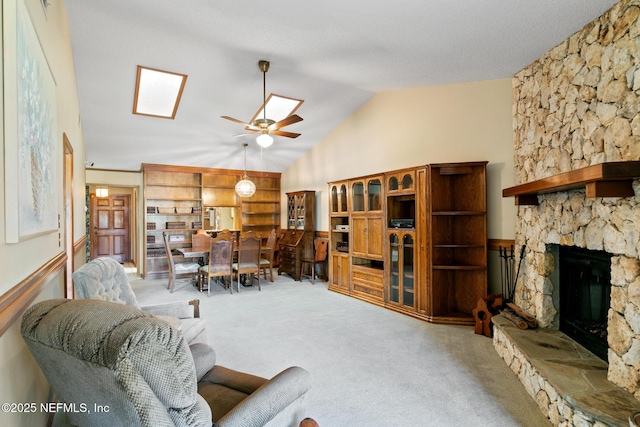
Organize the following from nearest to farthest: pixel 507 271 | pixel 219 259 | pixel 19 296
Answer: pixel 19 296 → pixel 507 271 → pixel 219 259

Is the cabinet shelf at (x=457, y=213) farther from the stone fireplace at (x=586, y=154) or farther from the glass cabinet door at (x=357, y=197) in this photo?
the glass cabinet door at (x=357, y=197)

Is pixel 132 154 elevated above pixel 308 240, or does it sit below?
above

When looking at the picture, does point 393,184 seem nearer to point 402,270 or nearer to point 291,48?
point 402,270

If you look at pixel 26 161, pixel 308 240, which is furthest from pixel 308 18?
pixel 308 240

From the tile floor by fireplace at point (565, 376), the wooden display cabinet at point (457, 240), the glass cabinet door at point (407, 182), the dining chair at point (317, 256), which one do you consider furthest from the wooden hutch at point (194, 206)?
the tile floor by fireplace at point (565, 376)

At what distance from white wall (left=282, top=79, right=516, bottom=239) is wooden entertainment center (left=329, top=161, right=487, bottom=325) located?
0.22 metres

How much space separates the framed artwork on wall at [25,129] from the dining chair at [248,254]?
3.96 metres

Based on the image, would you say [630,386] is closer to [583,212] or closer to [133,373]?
[583,212]

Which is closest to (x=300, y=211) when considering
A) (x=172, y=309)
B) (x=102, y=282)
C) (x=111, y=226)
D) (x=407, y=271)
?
(x=407, y=271)

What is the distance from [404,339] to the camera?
3.51m

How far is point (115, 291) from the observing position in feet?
8.41

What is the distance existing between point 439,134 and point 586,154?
6.98ft

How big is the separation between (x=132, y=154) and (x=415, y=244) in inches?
216

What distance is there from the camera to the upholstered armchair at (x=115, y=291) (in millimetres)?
2195
